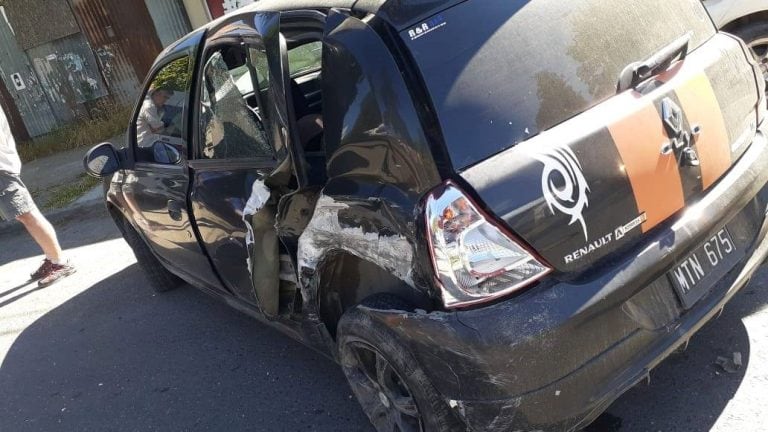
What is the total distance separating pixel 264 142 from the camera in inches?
109

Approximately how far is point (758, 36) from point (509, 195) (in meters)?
3.76

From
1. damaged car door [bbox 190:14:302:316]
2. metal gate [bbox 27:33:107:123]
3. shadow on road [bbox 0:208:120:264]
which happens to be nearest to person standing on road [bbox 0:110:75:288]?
shadow on road [bbox 0:208:120:264]

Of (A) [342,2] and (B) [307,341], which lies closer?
(A) [342,2]

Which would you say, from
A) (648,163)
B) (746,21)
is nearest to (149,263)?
(648,163)

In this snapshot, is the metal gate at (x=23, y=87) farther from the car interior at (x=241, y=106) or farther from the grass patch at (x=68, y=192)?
the car interior at (x=241, y=106)

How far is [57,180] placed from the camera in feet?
Result: 31.1

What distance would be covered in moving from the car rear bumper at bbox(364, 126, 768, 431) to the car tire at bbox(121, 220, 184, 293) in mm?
3232

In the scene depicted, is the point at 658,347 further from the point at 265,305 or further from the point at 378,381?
the point at 265,305

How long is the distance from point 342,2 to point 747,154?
1.64 metres

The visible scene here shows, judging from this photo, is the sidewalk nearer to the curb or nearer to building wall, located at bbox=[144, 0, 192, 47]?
the curb

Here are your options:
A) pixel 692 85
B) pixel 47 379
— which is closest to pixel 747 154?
pixel 692 85

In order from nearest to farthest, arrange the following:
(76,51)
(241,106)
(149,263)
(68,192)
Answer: (241,106) → (149,263) → (68,192) → (76,51)

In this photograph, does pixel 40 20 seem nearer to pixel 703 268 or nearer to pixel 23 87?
pixel 23 87

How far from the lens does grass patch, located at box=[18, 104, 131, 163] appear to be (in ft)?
36.9
